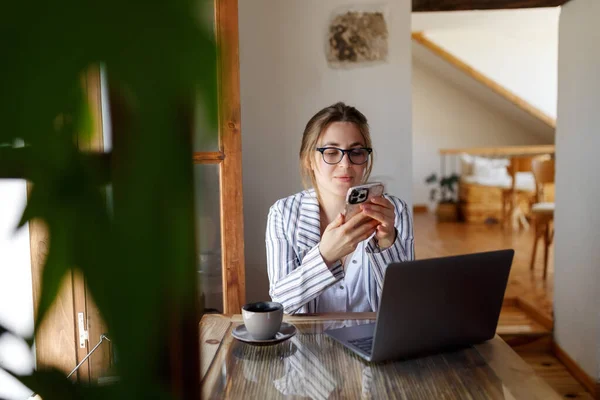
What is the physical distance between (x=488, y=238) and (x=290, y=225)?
453cm

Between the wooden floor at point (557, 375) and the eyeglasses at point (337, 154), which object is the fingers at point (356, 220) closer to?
the eyeglasses at point (337, 154)

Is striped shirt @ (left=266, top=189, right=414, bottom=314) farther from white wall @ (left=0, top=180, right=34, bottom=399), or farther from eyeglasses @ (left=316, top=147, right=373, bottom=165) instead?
white wall @ (left=0, top=180, right=34, bottom=399)

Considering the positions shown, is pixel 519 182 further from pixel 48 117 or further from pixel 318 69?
pixel 48 117

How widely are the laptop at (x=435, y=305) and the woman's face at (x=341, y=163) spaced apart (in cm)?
67

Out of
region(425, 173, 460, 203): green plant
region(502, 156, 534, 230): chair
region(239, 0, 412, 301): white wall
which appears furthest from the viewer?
region(425, 173, 460, 203): green plant

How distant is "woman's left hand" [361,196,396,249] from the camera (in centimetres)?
132

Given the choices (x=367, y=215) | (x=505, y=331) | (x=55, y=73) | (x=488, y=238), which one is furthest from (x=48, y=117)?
(x=488, y=238)

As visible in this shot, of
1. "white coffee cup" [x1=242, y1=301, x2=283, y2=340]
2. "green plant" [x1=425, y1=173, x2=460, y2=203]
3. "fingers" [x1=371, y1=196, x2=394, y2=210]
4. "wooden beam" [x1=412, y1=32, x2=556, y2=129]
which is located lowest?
"green plant" [x1=425, y1=173, x2=460, y2=203]

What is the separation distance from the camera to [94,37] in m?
0.13

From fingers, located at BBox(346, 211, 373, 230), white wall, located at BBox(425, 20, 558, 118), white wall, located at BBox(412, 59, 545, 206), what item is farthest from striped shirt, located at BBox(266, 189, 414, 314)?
white wall, located at BBox(412, 59, 545, 206)

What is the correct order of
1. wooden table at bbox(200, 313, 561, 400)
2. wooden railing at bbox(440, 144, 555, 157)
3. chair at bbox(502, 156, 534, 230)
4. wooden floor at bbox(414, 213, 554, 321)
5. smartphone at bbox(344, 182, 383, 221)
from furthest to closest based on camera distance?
wooden railing at bbox(440, 144, 555, 157) < chair at bbox(502, 156, 534, 230) < wooden floor at bbox(414, 213, 554, 321) < smartphone at bbox(344, 182, 383, 221) < wooden table at bbox(200, 313, 561, 400)

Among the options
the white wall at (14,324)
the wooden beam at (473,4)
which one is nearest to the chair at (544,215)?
the wooden beam at (473,4)

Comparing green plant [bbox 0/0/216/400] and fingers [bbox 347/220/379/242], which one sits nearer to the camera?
green plant [bbox 0/0/216/400]

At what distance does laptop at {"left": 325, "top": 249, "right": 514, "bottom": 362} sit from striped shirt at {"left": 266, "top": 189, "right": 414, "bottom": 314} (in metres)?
0.37
